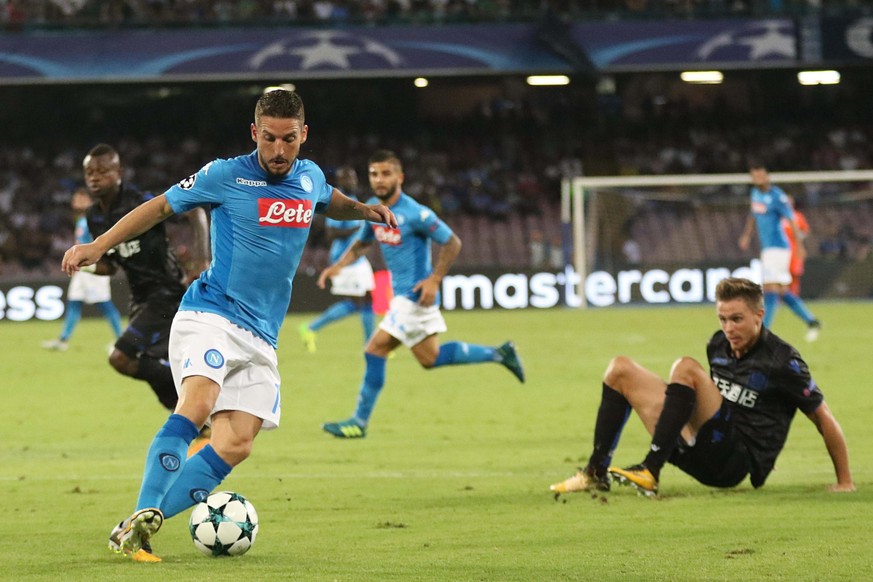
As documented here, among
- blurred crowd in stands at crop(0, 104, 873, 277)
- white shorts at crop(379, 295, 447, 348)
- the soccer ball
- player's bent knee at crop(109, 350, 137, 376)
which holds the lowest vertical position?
the soccer ball

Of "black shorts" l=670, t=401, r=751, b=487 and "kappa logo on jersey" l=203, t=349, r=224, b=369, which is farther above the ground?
"kappa logo on jersey" l=203, t=349, r=224, b=369

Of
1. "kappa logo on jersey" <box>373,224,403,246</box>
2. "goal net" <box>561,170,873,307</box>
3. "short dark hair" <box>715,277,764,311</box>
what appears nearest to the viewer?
"short dark hair" <box>715,277,764,311</box>

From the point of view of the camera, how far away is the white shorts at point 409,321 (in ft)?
33.7

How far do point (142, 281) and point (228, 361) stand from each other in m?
3.19

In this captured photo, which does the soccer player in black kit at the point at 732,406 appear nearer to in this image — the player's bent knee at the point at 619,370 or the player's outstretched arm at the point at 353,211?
the player's bent knee at the point at 619,370

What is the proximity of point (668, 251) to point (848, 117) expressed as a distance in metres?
10.8

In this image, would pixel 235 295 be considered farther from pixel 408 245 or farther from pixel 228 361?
pixel 408 245

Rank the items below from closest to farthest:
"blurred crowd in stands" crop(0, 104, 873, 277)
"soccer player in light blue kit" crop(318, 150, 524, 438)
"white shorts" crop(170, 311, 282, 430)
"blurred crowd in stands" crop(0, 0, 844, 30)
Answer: "white shorts" crop(170, 311, 282, 430) → "soccer player in light blue kit" crop(318, 150, 524, 438) → "blurred crowd in stands" crop(0, 0, 844, 30) → "blurred crowd in stands" crop(0, 104, 873, 277)

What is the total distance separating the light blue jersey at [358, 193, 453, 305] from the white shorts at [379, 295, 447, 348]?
0.25 ft

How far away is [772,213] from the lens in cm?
1914

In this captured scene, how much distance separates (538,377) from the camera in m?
14.4

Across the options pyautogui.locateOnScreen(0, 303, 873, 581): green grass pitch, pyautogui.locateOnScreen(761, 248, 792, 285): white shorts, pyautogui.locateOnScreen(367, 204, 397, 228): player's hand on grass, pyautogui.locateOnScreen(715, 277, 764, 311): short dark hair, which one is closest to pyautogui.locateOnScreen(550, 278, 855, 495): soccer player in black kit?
pyautogui.locateOnScreen(715, 277, 764, 311): short dark hair

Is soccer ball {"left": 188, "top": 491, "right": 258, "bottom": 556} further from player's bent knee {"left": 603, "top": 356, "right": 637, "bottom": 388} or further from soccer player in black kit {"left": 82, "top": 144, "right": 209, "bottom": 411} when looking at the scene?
soccer player in black kit {"left": 82, "top": 144, "right": 209, "bottom": 411}

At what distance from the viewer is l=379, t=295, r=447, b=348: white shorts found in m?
10.3
